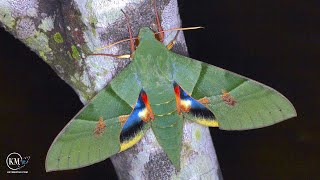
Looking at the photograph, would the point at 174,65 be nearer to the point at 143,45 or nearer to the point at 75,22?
the point at 143,45

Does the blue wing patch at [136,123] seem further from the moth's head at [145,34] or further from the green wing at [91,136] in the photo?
the moth's head at [145,34]

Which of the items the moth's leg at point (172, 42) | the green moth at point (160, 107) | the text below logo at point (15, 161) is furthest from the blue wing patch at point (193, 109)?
the text below logo at point (15, 161)

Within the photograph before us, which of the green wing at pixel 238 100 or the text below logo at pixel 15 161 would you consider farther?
the text below logo at pixel 15 161

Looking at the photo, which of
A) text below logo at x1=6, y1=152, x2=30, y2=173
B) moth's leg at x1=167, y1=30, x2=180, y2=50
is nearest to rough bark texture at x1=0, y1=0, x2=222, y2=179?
moth's leg at x1=167, y1=30, x2=180, y2=50

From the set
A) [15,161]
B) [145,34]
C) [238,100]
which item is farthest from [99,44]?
[15,161]

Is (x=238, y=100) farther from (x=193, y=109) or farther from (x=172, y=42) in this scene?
(x=172, y=42)
